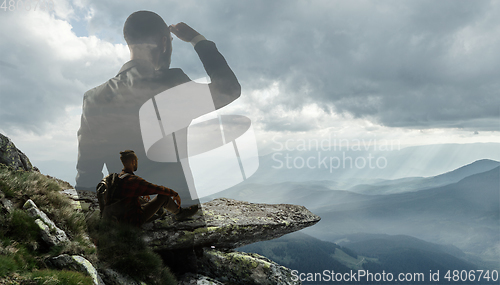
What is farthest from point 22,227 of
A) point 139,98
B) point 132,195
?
point 139,98

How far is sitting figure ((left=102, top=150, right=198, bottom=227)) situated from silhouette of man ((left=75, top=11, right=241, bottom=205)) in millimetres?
1398

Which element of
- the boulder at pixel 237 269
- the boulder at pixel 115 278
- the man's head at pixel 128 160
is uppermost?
the man's head at pixel 128 160

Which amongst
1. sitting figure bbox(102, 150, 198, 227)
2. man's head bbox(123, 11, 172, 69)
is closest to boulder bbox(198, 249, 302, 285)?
sitting figure bbox(102, 150, 198, 227)

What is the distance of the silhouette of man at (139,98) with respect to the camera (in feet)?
23.1

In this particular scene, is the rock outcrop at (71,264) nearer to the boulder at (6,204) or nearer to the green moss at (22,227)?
the green moss at (22,227)

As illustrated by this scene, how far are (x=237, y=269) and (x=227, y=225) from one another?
1.30 metres

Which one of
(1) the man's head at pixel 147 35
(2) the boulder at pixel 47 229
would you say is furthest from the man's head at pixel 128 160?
(1) the man's head at pixel 147 35

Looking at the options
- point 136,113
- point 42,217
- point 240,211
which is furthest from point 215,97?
point 42,217

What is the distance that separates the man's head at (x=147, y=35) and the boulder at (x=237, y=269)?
20.2 feet

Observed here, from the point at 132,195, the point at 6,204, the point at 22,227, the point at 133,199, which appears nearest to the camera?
the point at 22,227

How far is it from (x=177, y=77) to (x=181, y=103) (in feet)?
2.67

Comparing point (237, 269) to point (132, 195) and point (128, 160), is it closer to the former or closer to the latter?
point (132, 195)

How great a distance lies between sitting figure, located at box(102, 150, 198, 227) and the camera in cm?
529

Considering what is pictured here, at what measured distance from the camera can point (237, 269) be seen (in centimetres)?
709
